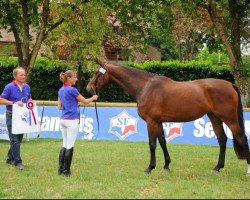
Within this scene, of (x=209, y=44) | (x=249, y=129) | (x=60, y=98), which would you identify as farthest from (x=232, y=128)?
(x=209, y=44)

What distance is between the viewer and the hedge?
24.3 meters

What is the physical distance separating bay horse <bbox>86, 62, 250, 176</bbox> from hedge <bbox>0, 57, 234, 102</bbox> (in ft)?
49.0

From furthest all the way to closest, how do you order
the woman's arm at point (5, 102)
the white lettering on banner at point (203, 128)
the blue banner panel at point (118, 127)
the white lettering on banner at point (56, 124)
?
the white lettering on banner at point (56, 124) < the blue banner panel at point (118, 127) < the white lettering on banner at point (203, 128) < the woman's arm at point (5, 102)

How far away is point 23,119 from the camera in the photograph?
9164mm

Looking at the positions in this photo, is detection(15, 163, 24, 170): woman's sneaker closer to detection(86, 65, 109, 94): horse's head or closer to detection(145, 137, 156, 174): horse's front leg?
detection(86, 65, 109, 94): horse's head

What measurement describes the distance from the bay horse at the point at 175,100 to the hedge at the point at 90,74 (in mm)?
14941

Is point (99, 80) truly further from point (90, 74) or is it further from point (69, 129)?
point (90, 74)

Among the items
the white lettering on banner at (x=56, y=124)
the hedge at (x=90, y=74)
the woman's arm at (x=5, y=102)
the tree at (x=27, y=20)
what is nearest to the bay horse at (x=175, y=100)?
the woman's arm at (x=5, y=102)

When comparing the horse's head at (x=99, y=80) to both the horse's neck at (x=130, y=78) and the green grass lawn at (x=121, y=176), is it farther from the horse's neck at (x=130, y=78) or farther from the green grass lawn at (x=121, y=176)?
the green grass lawn at (x=121, y=176)

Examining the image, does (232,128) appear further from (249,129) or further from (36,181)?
(249,129)

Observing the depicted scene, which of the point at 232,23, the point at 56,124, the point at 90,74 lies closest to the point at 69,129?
the point at 56,124

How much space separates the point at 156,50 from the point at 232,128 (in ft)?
140

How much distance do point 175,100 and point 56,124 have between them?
6.83 metres

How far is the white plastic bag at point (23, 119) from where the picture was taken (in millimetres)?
9055
